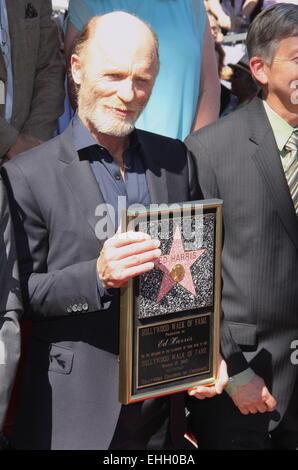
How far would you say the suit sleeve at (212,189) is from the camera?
2.35 m

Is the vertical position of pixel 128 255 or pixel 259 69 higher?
pixel 259 69

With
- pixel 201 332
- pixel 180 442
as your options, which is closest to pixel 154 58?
pixel 201 332

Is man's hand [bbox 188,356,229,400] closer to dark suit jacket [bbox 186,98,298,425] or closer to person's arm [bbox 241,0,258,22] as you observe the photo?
dark suit jacket [bbox 186,98,298,425]

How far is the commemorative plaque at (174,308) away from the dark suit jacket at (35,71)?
100cm

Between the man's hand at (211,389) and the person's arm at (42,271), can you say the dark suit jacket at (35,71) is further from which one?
the man's hand at (211,389)

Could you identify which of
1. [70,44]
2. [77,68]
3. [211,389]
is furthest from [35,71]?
[211,389]

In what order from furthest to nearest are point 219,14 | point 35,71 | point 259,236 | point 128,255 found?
point 219,14 < point 35,71 < point 259,236 < point 128,255

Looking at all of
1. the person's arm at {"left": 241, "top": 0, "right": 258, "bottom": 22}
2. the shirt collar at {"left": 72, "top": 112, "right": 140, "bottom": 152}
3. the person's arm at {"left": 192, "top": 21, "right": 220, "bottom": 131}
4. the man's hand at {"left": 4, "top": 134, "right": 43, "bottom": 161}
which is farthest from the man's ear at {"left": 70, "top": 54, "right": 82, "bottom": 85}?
the person's arm at {"left": 241, "top": 0, "right": 258, "bottom": 22}

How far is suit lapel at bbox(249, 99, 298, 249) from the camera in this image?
7.88 feet

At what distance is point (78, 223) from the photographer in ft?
6.64

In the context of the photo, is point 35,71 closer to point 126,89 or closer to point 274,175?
point 126,89

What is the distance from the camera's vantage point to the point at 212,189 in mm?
2418

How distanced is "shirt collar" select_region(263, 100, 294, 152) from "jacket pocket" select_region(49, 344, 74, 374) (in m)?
1.06

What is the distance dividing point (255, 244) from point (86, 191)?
0.68m
